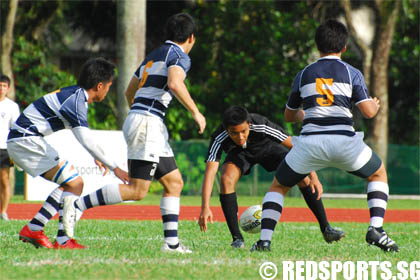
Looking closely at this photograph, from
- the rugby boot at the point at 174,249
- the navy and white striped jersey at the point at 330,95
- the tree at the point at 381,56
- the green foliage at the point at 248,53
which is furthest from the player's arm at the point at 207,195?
the green foliage at the point at 248,53

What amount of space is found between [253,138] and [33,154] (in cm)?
222

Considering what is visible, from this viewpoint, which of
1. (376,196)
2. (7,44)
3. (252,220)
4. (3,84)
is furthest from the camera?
(7,44)

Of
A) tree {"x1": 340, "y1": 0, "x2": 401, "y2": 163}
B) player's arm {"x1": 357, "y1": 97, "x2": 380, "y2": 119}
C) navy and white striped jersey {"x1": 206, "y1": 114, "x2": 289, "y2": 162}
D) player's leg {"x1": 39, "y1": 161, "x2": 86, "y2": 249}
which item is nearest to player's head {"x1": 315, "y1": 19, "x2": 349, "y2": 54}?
player's arm {"x1": 357, "y1": 97, "x2": 380, "y2": 119}

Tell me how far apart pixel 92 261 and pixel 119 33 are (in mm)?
13946

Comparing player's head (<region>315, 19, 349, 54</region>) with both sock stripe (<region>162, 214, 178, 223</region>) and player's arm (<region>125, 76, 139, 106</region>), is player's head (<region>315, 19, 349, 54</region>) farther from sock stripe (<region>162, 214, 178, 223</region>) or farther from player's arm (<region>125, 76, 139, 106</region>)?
sock stripe (<region>162, 214, 178, 223</region>)

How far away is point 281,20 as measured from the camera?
86.8 feet

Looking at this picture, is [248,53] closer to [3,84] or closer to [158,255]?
[3,84]

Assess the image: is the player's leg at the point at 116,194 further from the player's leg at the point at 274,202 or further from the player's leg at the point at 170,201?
the player's leg at the point at 274,202

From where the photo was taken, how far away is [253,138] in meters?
7.84

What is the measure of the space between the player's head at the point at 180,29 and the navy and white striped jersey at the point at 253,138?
1217 mm

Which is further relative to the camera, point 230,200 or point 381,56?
point 381,56

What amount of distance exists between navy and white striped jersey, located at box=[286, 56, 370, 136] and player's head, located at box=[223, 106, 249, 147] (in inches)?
31.9

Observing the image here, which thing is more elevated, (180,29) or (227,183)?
(180,29)

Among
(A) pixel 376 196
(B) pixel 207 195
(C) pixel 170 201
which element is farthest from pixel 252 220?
(A) pixel 376 196
